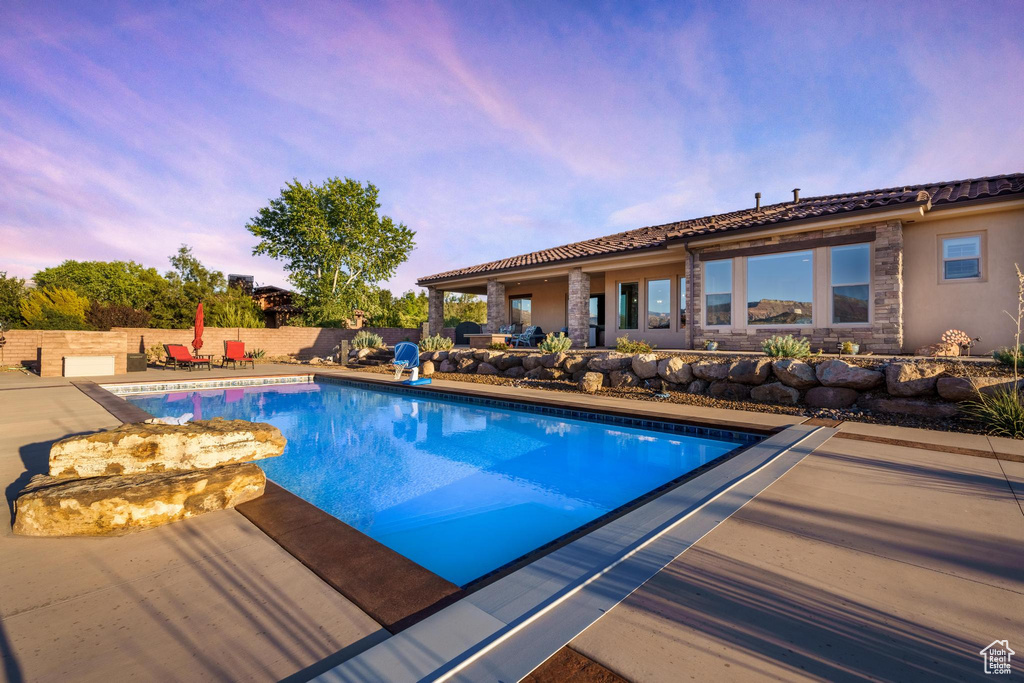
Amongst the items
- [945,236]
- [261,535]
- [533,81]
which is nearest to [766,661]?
[261,535]

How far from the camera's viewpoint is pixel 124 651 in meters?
1.56

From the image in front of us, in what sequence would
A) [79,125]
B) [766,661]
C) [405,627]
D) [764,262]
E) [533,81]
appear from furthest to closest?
[79,125] → [533,81] → [764,262] → [405,627] → [766,661]

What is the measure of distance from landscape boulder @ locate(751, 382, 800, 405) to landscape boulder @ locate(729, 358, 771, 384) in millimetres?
156

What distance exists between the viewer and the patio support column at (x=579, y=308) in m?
13.1

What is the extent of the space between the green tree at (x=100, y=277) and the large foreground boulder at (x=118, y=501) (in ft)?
140

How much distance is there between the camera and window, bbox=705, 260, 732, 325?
413 inches

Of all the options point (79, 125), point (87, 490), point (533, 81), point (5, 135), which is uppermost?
point (533, 81)

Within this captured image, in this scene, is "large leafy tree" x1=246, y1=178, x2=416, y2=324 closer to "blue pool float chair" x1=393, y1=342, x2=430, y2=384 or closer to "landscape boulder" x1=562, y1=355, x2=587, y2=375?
"blue pool float chair" x1=393, y1=342, x2=430, y2=384

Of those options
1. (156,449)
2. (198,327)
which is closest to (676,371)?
(156,449)

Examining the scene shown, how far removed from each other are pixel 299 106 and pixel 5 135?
25.3ft

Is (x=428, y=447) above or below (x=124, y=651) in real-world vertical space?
below

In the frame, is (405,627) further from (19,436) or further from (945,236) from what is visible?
(945,236)

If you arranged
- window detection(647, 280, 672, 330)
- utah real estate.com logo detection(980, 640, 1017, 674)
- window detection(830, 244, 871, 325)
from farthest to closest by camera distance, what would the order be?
window detection(647, 280, 672, 330) < window detection(830, 244, 871, 325) < utah real estate.com logo detection(980, 640, 1017, 674)

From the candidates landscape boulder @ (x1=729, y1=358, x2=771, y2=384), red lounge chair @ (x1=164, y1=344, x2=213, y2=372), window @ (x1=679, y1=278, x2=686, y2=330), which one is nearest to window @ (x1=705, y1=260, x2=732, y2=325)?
window @ (x1=679, y1=278, x2=686, y2=330)
